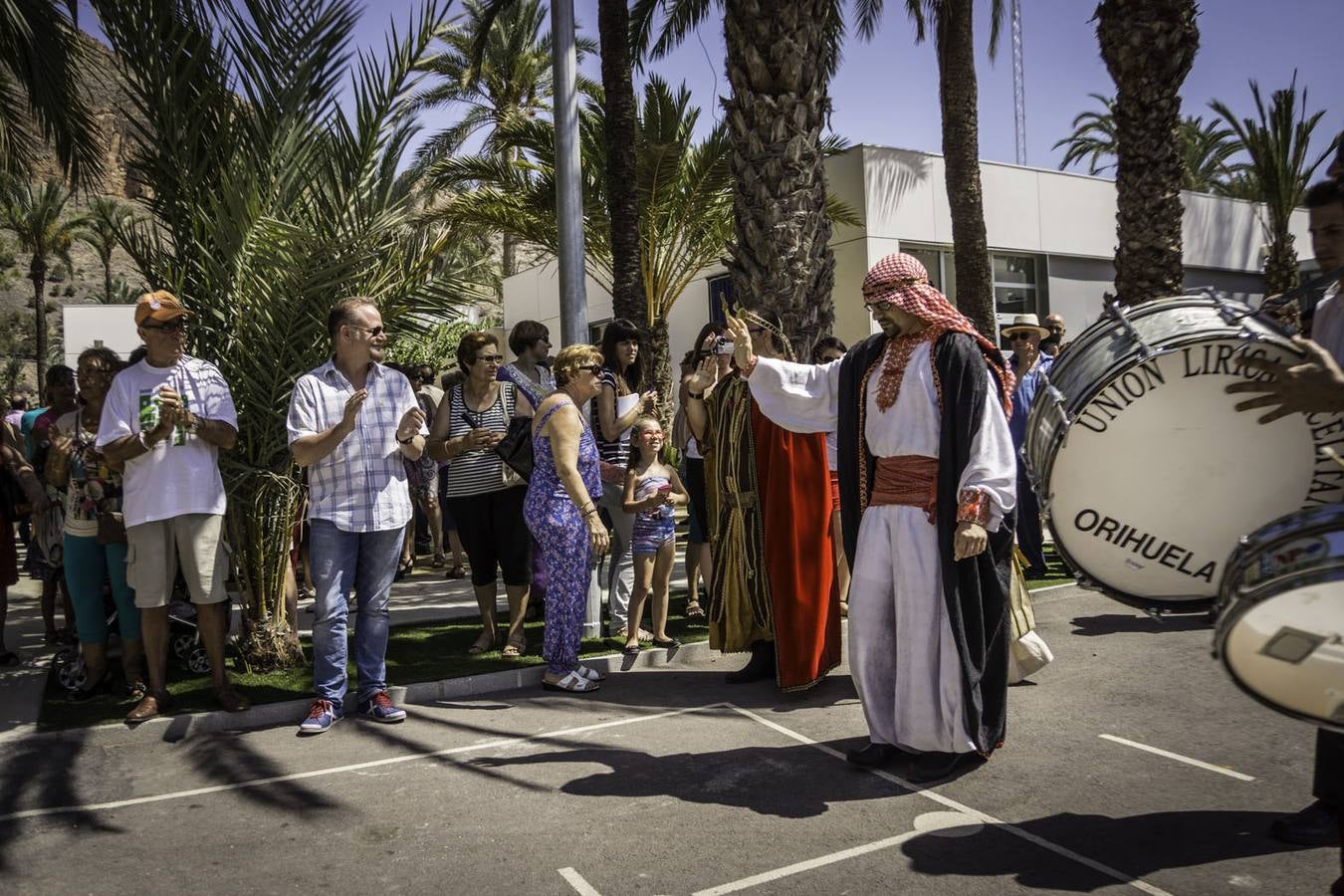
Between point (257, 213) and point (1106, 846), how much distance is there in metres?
5.56

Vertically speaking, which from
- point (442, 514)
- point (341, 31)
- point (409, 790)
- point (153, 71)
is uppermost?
point (341, 31)

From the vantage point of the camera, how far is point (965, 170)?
14414 millimetres

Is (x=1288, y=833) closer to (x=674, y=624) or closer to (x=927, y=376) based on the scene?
(x=927, y=376)

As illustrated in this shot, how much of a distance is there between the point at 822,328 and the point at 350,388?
12.3 ft

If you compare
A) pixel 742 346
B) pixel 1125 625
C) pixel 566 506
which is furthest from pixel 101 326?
pixel 1125 625

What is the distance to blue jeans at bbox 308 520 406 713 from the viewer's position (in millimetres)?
Answer: 5488

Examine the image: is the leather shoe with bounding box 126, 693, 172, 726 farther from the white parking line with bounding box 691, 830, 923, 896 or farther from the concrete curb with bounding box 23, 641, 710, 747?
the white parking line with bounding box 691, 830, 923, 896

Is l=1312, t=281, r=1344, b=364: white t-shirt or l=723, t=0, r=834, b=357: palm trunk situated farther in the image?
l=723, t=0, r=834, b=357: palm trunk

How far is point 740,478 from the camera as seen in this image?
246 inches

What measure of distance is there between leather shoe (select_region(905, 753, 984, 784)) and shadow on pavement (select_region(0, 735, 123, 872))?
3168 millimetres

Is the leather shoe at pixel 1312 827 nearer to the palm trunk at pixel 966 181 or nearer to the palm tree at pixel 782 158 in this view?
the palm tree at pixel 782 158

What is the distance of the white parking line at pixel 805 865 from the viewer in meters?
3.46

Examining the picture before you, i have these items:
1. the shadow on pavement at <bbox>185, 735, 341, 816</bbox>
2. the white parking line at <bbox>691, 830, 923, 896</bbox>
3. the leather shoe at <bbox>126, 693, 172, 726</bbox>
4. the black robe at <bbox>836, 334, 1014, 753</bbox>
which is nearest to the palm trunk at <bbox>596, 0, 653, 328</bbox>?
the leather shoe at <bbox>126, 693, 172, 726</bbox>

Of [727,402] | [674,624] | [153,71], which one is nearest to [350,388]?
[727,402]
